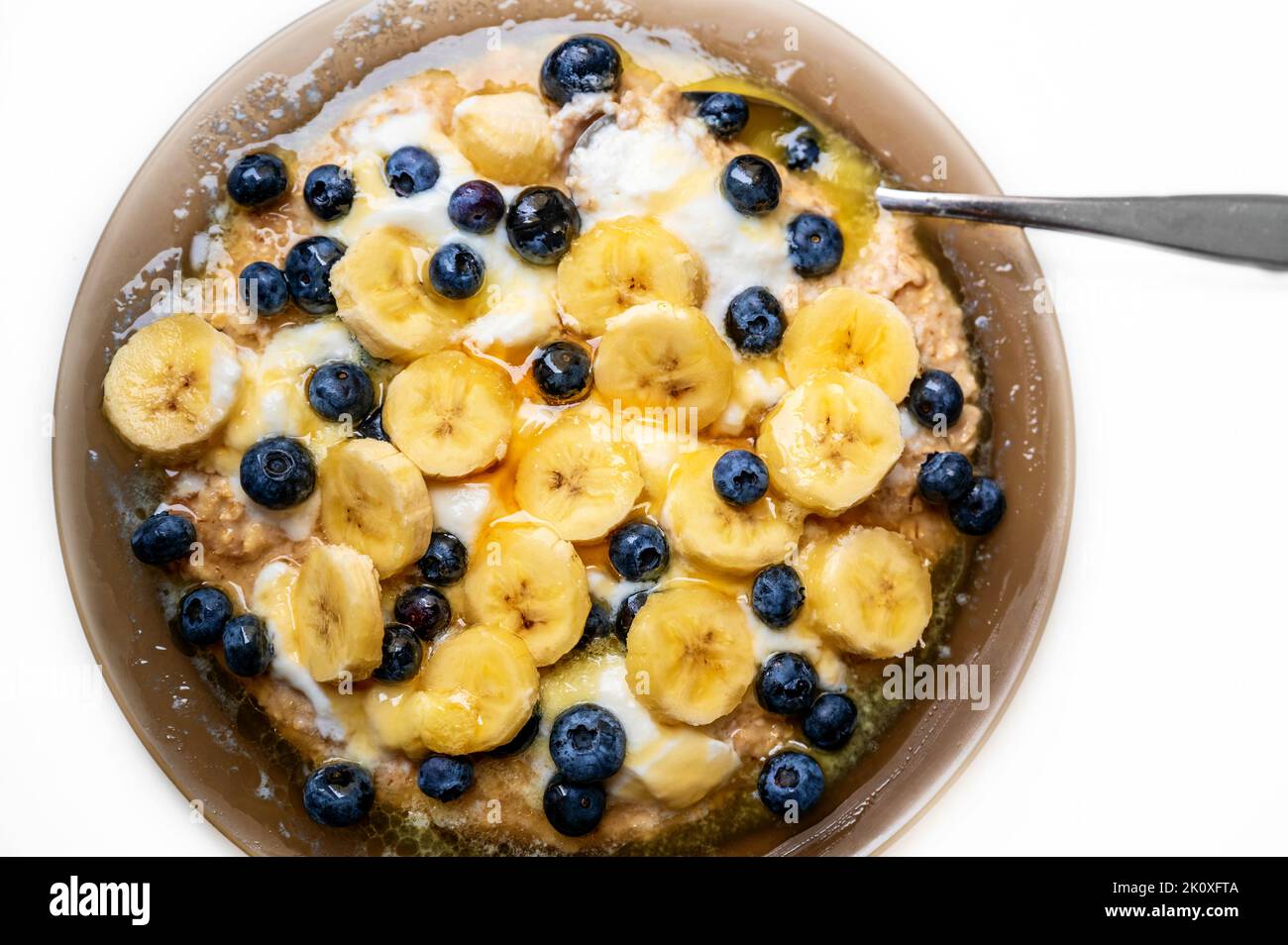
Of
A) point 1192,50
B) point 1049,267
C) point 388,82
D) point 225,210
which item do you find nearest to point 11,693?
point 225,210

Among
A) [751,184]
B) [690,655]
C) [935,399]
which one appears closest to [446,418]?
[690,655]

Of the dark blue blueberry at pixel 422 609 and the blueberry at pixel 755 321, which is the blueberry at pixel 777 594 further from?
the dark blue blueberry at pixel 422 609

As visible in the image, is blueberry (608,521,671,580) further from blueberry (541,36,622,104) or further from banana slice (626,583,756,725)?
blueberry (541,36,622,104)

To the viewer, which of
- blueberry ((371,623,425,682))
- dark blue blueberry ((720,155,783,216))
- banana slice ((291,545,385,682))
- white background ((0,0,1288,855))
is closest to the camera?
banana slice ((291,545,385,682))

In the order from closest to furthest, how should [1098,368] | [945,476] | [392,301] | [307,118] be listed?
[392,301], [945,476], [307,118], [1098,368]

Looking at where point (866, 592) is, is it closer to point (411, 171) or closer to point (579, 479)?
point (579, 479)

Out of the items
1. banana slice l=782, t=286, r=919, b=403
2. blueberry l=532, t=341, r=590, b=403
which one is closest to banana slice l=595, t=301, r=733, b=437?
blueberry l=532, t=341, r=590, b=403
